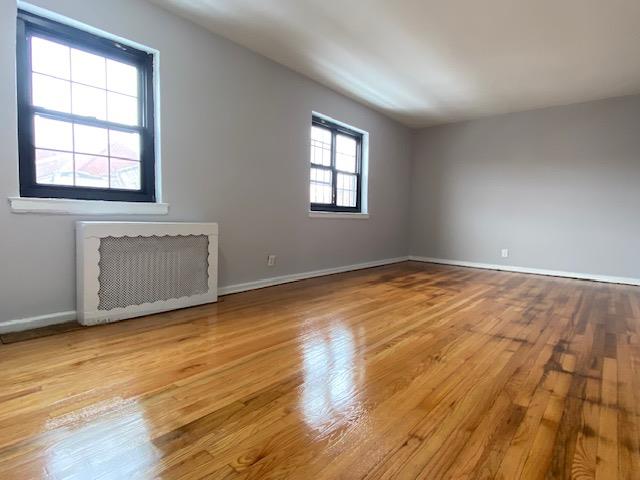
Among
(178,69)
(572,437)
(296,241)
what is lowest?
(572,437)

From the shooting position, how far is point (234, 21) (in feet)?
10.2

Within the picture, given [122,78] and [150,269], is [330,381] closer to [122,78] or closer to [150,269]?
[150,269]

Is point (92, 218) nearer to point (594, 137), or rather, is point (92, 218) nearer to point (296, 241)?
point (296, 241)

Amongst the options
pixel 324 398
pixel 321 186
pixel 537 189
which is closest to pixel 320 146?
pixel 321 186

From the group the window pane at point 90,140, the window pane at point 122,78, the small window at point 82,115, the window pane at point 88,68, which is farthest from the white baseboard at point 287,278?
the window pane at point 88,68

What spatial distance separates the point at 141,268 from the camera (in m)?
2.75

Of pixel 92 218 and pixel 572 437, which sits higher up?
pixel 92 218

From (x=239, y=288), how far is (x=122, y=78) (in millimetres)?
2148

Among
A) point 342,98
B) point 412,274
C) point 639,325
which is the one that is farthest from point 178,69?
point 639,325

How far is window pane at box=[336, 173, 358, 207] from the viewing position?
531 centimetres

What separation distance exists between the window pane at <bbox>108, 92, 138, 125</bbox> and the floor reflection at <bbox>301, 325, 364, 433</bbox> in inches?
90.6

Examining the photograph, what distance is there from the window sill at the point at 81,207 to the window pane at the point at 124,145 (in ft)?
1.38

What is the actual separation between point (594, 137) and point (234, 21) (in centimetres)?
507

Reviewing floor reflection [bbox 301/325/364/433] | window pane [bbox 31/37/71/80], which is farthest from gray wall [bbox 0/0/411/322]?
floor reflection [bbox 301/325/364/433]
